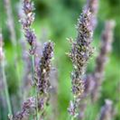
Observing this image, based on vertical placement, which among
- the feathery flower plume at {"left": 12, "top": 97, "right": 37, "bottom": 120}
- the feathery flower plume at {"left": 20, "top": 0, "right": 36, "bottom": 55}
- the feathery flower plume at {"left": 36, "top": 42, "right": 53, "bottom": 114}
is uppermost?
the feathery flower plume at {"left": 20, "top": 0, "right": 36, "bottom": 55}

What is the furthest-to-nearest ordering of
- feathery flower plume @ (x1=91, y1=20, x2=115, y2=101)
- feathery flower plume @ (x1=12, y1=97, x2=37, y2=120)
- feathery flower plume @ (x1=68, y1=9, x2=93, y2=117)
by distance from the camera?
1. feathery flower plume @ (x1=91, y1=20, x2=115, y2=101)
2. feathery flower plume @ (x1=12, y1=97, x2=37, y2=120)
3. feathery flower plume @ (x1=68, y1=9, x2=93, y2=117)

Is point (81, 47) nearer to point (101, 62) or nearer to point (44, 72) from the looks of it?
point (44, 72)

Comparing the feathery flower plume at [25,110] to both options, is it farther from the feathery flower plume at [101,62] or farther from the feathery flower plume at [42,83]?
the feathery flower plume at [101,62]

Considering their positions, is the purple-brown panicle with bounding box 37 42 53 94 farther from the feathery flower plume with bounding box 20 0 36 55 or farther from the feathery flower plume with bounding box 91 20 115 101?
the feathery flower plume with bounding box 91 20 115 101

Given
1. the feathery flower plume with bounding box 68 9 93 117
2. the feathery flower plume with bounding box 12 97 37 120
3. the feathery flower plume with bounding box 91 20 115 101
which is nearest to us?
the feathery flower plume with bounding box 68 9 93 117

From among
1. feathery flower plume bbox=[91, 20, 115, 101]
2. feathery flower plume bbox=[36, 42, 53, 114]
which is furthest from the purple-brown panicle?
feathery flower plume bbox=[91, 20, 115, 101]

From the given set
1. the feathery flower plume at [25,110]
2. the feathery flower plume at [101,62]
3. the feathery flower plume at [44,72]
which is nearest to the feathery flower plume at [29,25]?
the feathery flower plume at [44,72]

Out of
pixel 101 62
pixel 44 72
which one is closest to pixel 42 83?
pixel 44 72

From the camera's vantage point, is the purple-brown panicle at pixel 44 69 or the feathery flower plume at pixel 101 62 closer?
the purple-brown panicle at pixel 44 69

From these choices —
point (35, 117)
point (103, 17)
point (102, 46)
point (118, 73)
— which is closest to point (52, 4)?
point (103, 17)

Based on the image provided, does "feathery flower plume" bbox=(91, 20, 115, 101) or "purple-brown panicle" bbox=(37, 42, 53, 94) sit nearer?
"purple-brown panicle" bbox=(37, 42, 53, 94)

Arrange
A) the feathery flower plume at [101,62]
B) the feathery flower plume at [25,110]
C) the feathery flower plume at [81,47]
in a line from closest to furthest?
1. the feathery flower plume at [81,47]
2. the feathery flower plume at [25,110]
3. the feathery flower plume at [101,62]
